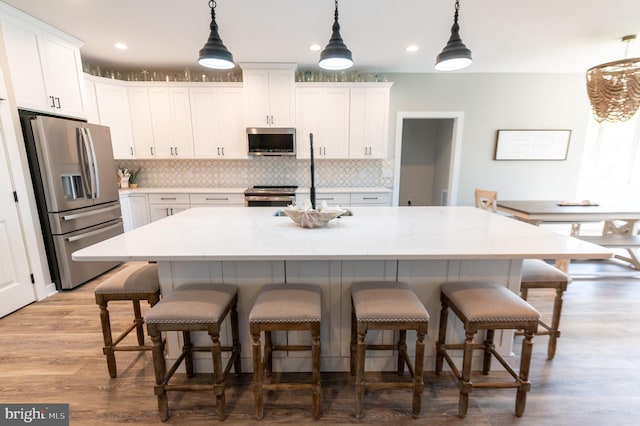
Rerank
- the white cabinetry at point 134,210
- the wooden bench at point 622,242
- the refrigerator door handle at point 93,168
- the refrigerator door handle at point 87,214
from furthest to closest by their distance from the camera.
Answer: the white cabinetry at point 134,210
the wooden bench at point 622,242
the refrigerator door handle at point 93,168
the refrigerator door handle at point 87,214

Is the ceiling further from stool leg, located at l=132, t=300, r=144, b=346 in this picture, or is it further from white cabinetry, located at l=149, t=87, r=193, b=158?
stool leg, located at l=132, t=300, r=144, b=346

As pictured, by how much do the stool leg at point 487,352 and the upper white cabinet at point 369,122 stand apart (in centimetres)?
300

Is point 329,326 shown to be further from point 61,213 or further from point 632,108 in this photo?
point 632,108

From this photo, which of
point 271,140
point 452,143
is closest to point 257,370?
point 271,140

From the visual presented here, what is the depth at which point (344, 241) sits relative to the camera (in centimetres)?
156

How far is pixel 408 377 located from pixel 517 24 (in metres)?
3.48

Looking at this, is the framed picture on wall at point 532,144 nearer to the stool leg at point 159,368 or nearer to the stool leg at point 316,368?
the stool leg at point 316,368

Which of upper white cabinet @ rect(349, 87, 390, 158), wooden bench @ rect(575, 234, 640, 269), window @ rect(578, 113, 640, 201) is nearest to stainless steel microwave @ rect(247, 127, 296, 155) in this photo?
upper white cabinet @ rect(349, 87, 390, 158)

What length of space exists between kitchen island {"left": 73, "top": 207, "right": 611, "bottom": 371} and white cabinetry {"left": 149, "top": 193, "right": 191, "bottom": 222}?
2358mm

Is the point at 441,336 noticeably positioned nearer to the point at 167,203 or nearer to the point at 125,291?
the point at 125,291

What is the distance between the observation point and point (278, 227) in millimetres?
1899

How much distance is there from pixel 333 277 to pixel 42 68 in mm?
3631

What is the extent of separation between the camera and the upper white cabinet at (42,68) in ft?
8.42

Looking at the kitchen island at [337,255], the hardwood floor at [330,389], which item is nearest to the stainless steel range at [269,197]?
the kitchen island at [337,255]
